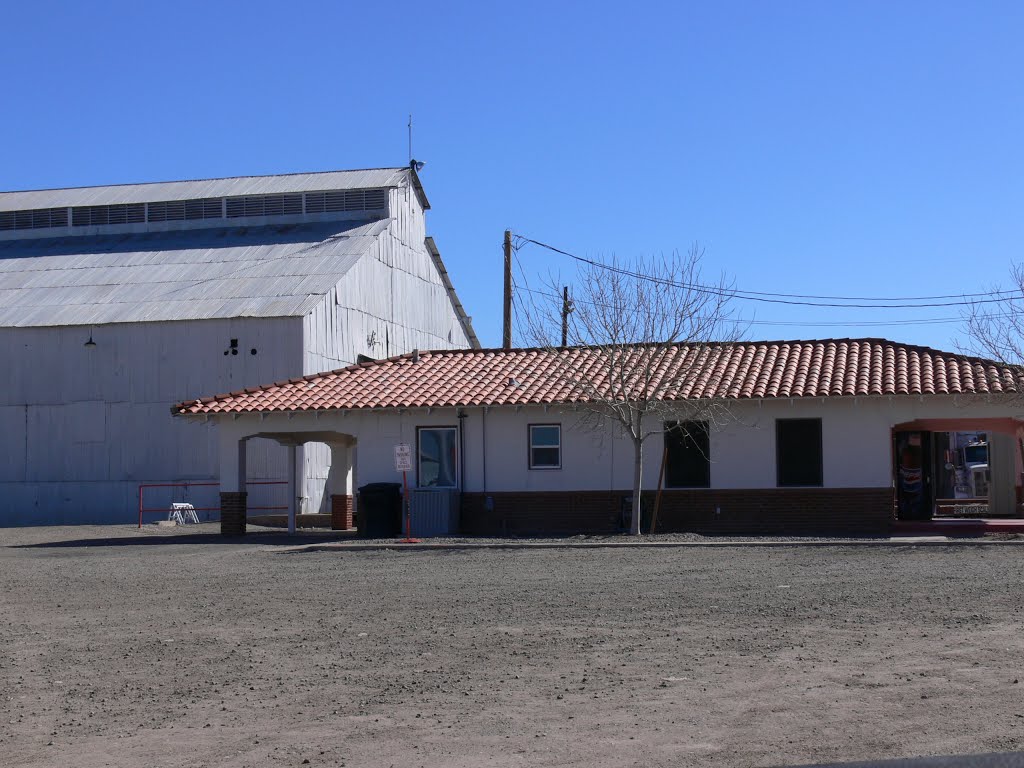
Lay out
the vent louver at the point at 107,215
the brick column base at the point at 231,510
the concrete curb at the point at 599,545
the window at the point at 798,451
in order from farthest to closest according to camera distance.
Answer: the vent louver at the point at 107,215, the brick column base at the point at 231,510, the window at the point at 798,451, the concrete curb at the point at 599,545

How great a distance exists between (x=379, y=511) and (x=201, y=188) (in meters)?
24.0

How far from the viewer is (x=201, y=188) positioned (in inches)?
1902

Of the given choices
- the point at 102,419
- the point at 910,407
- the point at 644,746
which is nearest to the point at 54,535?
the point at 102,419

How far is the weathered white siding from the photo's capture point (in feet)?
126

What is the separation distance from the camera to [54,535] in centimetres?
3309

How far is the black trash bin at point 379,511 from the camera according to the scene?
1113 inches

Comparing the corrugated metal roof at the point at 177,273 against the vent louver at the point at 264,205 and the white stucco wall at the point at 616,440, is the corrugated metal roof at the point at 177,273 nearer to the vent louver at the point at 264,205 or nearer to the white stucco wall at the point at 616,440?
the vent louver at the point at 264,205

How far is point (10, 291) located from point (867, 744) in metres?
41.2

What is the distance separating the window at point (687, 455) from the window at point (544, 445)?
8.04 feet

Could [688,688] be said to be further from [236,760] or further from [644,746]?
[236,760]

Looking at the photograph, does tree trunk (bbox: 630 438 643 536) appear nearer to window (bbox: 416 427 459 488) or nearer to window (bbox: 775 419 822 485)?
window (bbox: 775 419 822 485)

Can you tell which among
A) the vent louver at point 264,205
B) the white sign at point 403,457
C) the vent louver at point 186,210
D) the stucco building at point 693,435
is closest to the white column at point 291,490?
the stucco building at point 693,435

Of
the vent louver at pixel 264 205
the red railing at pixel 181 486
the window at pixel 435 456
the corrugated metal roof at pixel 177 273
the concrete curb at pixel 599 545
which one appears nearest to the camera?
the concrete curb at pixel 599 545

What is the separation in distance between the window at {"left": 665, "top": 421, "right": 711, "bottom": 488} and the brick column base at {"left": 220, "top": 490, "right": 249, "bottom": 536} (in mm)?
9843
